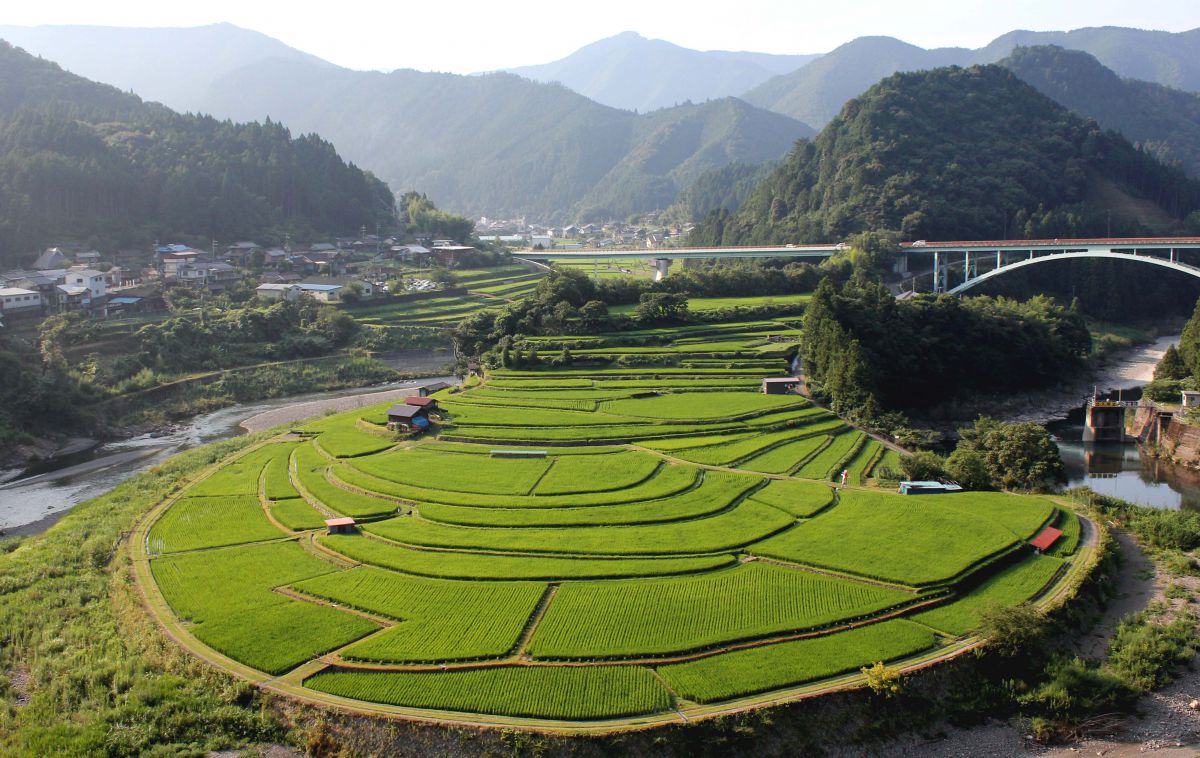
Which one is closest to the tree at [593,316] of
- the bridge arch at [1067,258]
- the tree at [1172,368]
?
the bridge arch at [1067,258]

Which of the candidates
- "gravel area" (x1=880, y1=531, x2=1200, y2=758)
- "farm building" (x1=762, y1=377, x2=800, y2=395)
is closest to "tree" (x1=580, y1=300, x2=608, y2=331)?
"farm building" (x1=762, y1=377, x2=800, y2=395)

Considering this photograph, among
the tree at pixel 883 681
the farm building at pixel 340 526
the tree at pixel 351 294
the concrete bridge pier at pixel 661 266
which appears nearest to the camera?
the tree at pixel 883 681

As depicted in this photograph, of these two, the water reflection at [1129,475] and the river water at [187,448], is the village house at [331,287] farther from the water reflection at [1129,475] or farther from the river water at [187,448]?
the water reflection at [1129,475]

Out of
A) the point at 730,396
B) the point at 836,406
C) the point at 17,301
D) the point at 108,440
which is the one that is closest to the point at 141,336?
the point at 17,301

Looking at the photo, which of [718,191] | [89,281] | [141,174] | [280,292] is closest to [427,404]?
[280,292]

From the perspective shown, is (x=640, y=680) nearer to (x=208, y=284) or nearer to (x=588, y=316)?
(x=588, y=316)

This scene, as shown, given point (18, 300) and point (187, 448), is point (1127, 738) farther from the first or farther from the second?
point (18, 300)

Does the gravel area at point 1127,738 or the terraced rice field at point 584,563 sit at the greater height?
the terraced rice field at point 584,563
